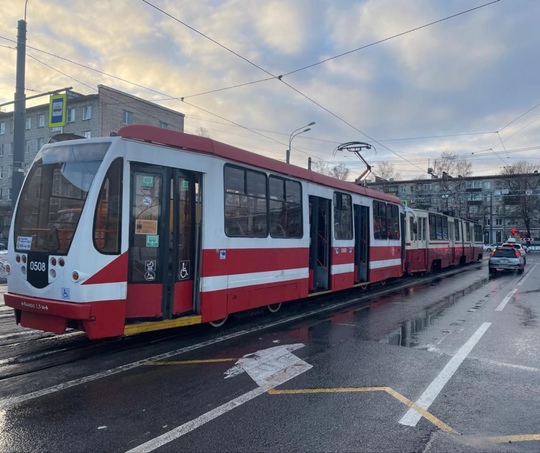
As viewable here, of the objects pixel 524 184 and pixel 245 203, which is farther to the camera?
pixel 524 184

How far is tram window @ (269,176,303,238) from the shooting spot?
9000 millimetres

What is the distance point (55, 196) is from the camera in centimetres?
638

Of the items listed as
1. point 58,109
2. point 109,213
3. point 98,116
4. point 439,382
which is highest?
point 98,116

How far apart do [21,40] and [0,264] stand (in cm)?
749

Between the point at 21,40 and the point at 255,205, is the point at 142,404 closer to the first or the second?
the point at 255,205

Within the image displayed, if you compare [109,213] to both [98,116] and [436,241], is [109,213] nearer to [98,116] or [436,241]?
[436,241]

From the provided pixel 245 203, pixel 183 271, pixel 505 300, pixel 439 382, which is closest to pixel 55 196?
pixel 183 271

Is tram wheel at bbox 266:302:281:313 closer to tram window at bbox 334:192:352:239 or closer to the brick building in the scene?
tram window at bbox 334:192:352:239

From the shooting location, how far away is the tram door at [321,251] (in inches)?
432

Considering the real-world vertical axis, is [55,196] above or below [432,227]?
below

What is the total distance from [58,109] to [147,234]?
37.6 feet

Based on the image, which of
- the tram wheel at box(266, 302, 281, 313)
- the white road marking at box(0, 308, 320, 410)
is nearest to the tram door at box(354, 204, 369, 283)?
the tram wheel at box(266, 302, 281, 313)

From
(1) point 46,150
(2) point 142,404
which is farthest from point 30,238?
(2) point 142,404

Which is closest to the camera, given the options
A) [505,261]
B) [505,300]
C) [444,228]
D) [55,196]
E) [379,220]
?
[55,196]
